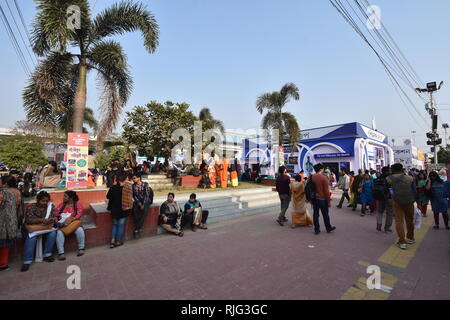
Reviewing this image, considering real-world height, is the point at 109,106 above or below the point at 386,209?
above

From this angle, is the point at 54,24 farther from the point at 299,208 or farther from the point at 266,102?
the point at 266,102

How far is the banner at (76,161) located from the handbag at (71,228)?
112 inches

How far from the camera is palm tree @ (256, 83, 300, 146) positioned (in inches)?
557

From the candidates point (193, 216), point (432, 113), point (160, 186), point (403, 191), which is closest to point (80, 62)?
point (160, 186)

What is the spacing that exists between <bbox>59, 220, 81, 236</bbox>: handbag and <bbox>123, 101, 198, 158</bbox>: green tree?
21.4 feet

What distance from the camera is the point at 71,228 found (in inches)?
155

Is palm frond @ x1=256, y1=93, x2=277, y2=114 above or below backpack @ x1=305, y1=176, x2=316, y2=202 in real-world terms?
above

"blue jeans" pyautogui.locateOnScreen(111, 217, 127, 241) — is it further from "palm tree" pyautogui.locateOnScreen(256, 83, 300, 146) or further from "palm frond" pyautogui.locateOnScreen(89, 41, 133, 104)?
"palm tree" pyautogui.locateOnScreen(256, 83, 300, 146)

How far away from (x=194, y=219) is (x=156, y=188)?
4.40m

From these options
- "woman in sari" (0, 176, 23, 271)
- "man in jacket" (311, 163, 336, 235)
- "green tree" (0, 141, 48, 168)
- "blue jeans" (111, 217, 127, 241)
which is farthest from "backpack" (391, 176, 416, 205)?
"green tree" (0, 141, 48, 168)

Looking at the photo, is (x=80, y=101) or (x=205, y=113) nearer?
(x=80, y=101)

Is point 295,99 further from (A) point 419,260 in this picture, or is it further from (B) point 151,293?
(B) point 151,293

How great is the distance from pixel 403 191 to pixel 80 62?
10179 mm
